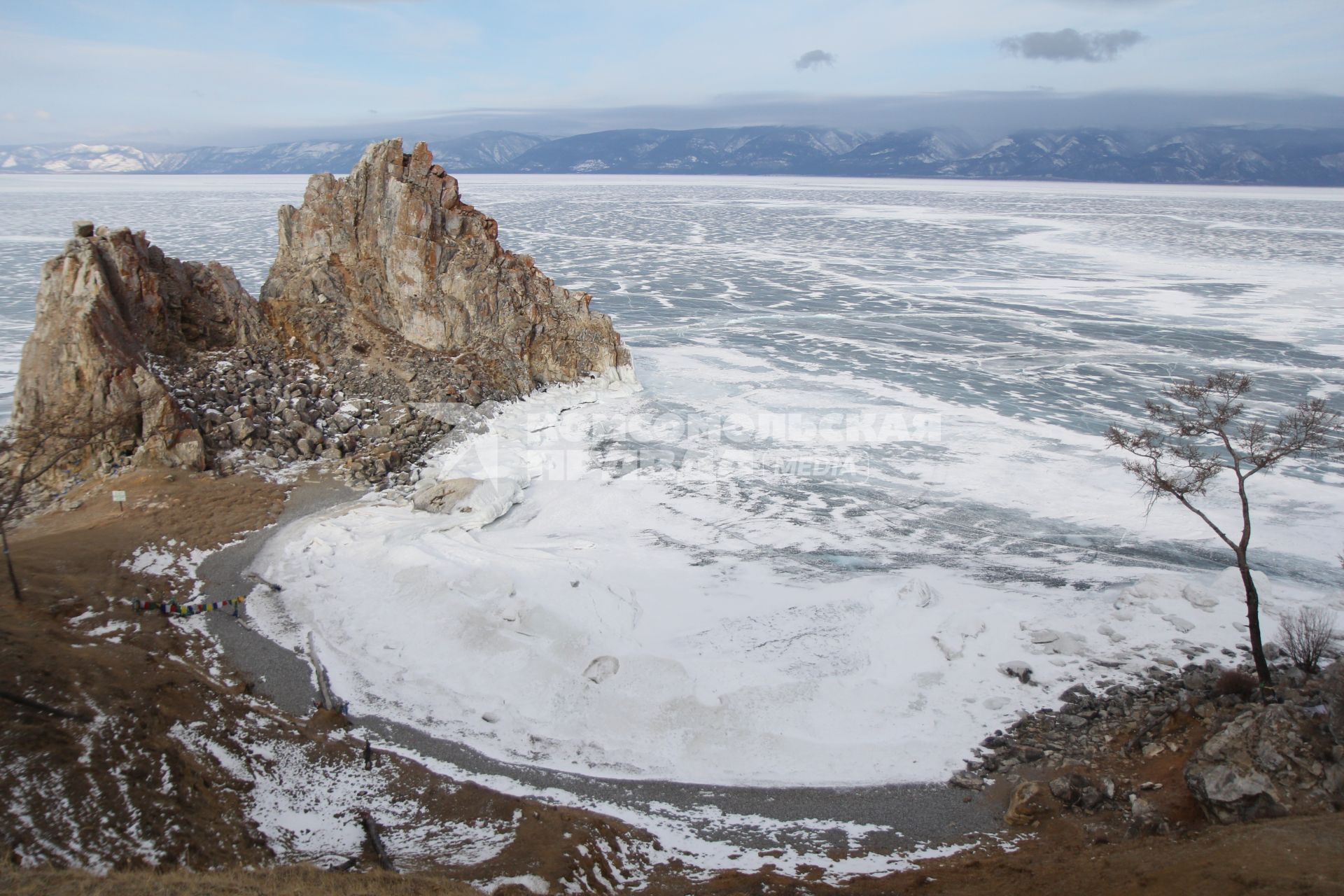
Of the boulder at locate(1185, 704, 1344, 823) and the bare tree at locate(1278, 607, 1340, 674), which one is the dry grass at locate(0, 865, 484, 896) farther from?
the bare tree at locate(1278, 607, 1340, 674)

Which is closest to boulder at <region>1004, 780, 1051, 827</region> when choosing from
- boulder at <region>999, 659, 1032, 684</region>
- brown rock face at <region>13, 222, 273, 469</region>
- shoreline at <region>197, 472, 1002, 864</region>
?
shoreline at <region>197, 472, 1002, 864</region>

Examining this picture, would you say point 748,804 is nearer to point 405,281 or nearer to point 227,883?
point 227,883

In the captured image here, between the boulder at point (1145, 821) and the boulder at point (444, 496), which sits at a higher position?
the boulder at point (444, 496)

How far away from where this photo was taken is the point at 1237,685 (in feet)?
43.3

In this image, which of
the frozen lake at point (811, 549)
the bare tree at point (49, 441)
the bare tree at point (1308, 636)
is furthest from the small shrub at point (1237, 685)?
the bare tree at point (49, 441)

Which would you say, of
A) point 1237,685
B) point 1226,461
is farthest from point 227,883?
point 1226,461

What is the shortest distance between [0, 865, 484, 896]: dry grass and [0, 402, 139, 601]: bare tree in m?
11.9

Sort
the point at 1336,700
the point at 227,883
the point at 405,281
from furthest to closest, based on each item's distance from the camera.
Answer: the point at 405,281 → the point at 1336,700 → the point at 227,883

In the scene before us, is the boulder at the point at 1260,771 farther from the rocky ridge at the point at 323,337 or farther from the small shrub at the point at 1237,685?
the rocky ridge at the point at 323,337

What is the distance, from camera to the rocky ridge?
22.2 meters

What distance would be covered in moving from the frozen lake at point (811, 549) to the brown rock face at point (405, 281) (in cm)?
302

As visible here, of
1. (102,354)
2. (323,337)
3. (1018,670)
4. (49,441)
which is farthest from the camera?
(323,337)

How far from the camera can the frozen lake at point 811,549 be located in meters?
14.2

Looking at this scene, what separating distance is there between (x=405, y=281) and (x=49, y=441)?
42.0ft
